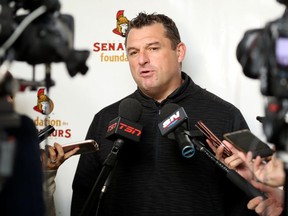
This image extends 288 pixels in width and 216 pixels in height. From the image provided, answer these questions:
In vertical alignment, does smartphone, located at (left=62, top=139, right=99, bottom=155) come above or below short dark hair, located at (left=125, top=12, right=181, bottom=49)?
below

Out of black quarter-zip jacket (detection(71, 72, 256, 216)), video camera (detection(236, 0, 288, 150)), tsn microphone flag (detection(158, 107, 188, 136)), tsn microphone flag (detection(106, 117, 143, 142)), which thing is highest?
video camera (detection(236, 0, 288, 150))

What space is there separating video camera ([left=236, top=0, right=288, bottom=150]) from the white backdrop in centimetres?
109

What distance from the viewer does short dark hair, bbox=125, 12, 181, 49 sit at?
6.31 ft

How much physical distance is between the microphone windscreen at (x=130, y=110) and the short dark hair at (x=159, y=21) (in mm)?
371

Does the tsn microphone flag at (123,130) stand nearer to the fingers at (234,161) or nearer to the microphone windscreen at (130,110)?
the microphone windscreen at (130,110)

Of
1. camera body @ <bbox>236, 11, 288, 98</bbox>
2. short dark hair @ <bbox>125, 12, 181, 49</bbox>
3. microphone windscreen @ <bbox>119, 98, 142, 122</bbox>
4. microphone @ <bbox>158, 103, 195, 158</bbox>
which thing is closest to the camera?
camera body @ <bbox>236, 11, 288, 98</bbox>

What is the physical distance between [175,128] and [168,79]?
1.77 feet

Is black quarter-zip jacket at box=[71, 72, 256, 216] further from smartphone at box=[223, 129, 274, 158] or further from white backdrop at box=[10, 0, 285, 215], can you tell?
smartphone at box=[223, 129, 274, 158]

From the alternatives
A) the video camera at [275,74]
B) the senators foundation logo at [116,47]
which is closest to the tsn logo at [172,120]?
the video camera at [275,74]

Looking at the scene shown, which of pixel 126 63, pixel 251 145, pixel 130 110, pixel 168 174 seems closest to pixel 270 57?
pixel 251 145

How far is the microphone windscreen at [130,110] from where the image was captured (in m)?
1.62

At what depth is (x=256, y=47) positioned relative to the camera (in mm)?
838

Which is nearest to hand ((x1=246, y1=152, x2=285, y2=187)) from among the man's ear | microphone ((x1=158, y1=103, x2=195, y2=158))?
microphone ((x1=158, y1=103, x2=195, y2=158))

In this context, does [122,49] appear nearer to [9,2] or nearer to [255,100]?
[255,100]
